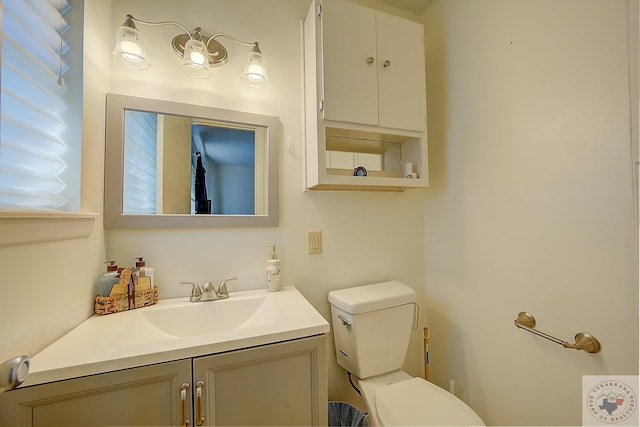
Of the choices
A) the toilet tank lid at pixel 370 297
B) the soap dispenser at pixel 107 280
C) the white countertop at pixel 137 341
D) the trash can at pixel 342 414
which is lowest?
the trash can at pixel 342 414

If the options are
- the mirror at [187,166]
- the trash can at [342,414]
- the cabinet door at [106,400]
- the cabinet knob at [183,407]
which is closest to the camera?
the cabinet door at [106,400]

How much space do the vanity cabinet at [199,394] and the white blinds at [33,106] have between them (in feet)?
1.60

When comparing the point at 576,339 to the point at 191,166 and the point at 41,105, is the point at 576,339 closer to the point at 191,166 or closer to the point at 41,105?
the point at 191,166

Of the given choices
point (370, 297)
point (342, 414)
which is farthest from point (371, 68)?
point (342, 414)

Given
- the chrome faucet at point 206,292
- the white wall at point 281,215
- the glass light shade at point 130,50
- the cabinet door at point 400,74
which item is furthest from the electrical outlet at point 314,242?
the glass light shade at point 130,50

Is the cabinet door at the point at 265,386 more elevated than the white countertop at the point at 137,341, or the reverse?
the white countertop at the point at 137,341

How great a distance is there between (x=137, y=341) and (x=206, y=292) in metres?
0.31

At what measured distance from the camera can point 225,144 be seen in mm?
1185

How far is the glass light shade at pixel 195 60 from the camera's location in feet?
3.40

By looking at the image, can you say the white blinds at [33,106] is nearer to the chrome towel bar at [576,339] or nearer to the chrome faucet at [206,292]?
the chrome faucet at [206,292]

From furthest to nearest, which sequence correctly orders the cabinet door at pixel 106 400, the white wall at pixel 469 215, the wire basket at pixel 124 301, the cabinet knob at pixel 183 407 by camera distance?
the wire basket at pixel 124 301
the white wall at pixel 469 215
the cabinet knob at pixel 183 407
the cabinet door at pixel 106 400

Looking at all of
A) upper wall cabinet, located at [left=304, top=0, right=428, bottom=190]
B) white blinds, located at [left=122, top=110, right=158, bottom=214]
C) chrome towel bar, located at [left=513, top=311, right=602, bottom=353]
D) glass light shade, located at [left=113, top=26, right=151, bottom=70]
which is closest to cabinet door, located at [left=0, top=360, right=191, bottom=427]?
white blinds, located at [left=122, top=110, right=158, bottom=214]

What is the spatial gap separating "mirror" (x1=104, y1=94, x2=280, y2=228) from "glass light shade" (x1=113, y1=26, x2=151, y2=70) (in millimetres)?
134

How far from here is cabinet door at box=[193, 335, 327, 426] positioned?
0.68 meters
